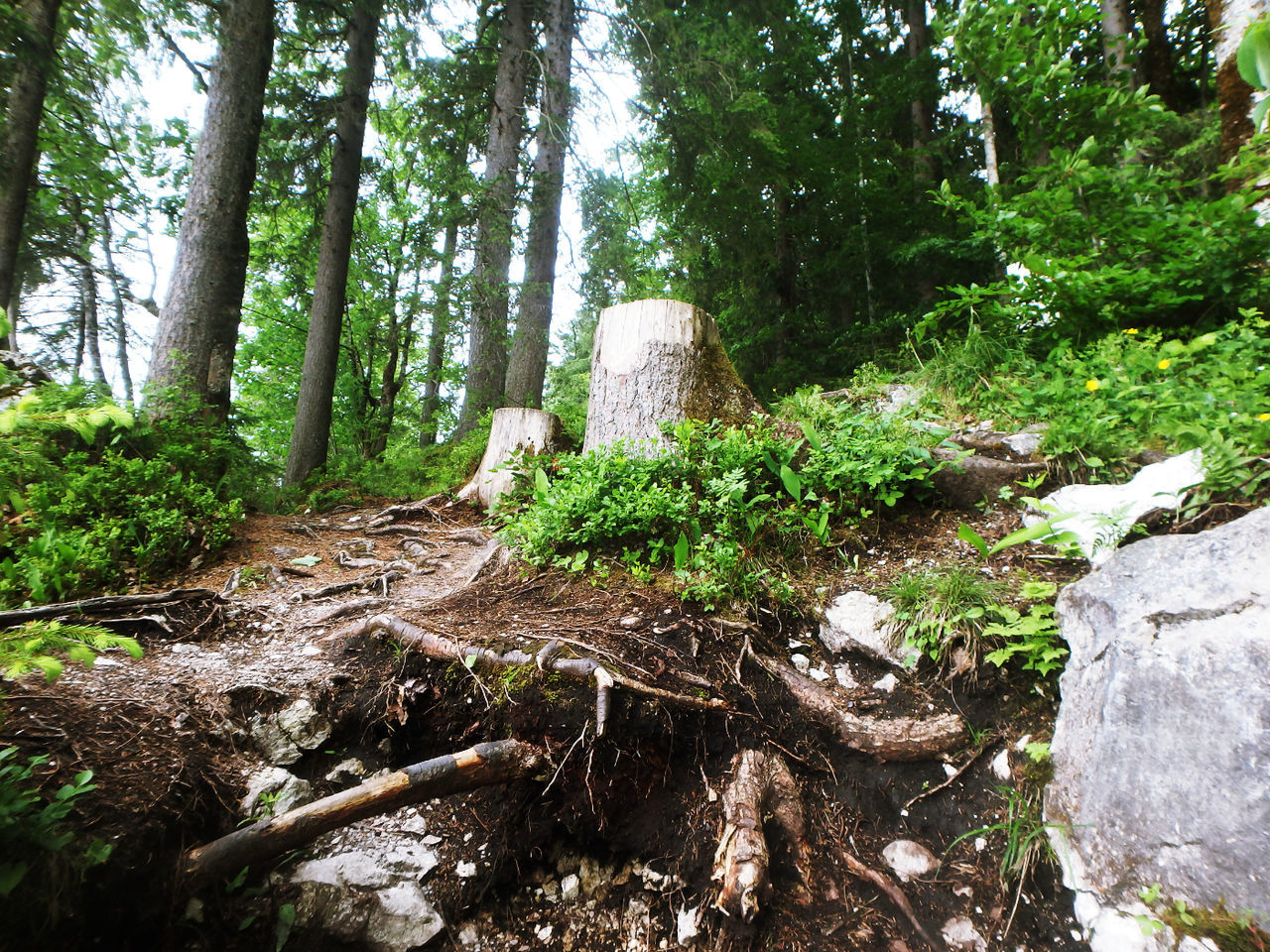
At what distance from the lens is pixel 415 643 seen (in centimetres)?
295

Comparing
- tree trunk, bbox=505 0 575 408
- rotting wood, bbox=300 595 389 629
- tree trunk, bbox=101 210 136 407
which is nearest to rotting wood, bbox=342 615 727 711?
rotting wood, bbox=300 595 389 629

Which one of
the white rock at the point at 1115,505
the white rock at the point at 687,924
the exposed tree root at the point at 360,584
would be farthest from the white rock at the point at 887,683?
the exposed tree root at the point at 360,584

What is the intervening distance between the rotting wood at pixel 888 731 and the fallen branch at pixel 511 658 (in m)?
0.51

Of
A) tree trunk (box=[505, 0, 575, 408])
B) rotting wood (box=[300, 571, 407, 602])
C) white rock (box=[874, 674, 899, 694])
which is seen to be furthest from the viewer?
tree trunk (box=[505, 0, 575, 408])

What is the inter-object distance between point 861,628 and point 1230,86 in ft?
18.7

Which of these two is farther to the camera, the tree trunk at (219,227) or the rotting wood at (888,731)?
the tree trunk at (219,227)

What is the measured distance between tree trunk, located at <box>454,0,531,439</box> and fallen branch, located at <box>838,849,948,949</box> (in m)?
7.73

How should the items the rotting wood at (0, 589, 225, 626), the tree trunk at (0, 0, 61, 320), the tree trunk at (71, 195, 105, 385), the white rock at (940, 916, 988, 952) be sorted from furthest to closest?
the tree trunk at (71, 195, 105, 385) < the tree trunk at (0, 0, 61, 320) < the rotting wood at (0, 589, 225, 626) < the white rock at (940, 916, 988, 952)

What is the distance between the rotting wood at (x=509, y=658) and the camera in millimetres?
2596

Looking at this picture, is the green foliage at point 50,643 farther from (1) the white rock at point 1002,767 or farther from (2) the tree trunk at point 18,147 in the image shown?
(2) the tree trunk at point 18,147

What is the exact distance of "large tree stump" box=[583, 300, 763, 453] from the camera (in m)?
4.52

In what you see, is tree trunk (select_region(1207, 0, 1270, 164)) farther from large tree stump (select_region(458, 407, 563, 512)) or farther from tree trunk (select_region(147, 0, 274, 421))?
tree trunk (select_region(147, 0, 274, 421))

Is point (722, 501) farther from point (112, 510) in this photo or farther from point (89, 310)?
point (89, 310)

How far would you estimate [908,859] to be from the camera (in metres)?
2.33
